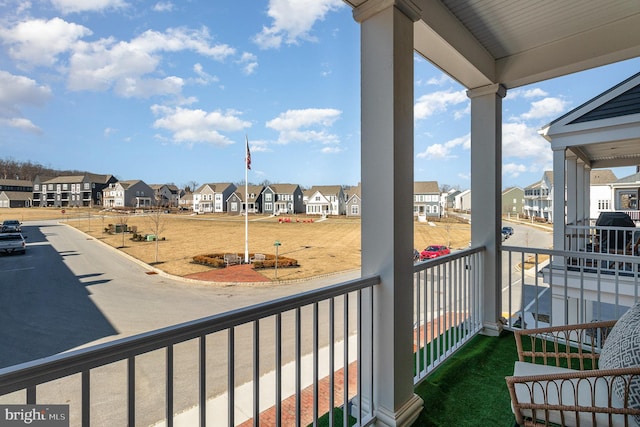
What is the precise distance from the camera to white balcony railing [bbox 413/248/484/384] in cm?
222

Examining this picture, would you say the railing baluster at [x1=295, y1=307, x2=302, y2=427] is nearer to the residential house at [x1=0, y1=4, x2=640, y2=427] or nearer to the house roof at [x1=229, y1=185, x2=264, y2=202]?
the residential house at [x1=0, y1=4, x2=640, y2=427]

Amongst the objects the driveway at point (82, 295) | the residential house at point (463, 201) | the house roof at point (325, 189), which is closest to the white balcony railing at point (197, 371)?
the driveway at point (82, 295)

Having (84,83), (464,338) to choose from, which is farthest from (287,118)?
(464,338)

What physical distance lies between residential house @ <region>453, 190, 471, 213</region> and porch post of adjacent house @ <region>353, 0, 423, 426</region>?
1.67 metres

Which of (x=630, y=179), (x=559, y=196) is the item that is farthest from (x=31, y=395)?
(x=630, y=179)

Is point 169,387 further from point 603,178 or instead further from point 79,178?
point 603,178

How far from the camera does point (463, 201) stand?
128 inches

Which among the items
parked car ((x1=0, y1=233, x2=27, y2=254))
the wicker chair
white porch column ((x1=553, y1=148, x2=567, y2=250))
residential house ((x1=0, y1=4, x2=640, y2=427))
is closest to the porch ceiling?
residential house ((x1=0, y1=4, x2=640, y2=427))

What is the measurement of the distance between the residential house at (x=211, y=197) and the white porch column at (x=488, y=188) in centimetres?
247

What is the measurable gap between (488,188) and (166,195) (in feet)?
9.64

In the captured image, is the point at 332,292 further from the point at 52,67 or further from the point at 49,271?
the point at 52,67

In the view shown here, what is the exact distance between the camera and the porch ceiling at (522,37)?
6.92 feet

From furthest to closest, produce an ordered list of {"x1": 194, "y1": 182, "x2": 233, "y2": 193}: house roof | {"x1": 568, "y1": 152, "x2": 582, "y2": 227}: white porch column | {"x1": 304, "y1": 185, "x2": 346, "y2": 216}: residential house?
{"x1": 568, "y1": 152, "x2": 582, "y2": 227}: white porch column < {"x1": 304, "y1": 185, "x2": 346, "y2": 216}: residential house < {"x1": 194, "y1": 182, "x2": 233, "y2": 193}: house roof

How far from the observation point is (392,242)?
5.33 feet
